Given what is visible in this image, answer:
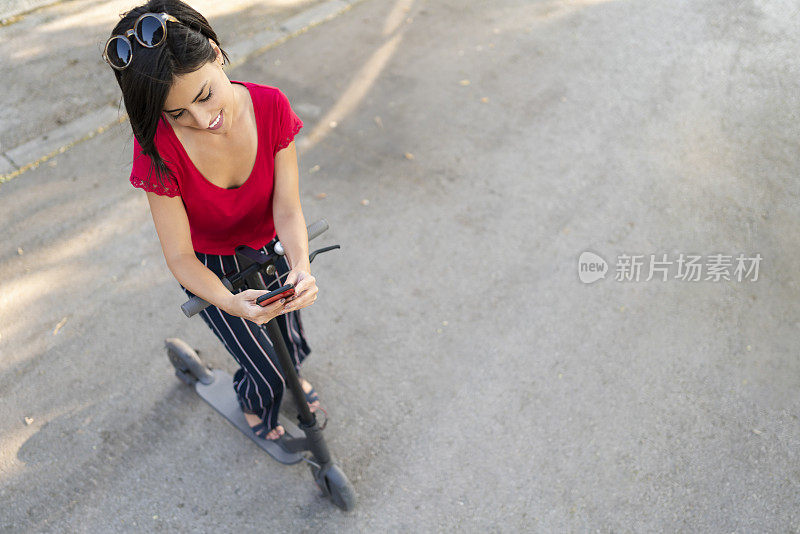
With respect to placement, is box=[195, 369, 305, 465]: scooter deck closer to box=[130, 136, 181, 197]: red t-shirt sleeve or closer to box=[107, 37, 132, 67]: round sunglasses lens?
box=[130, 136, 181, 197]: red t-shirt sleeve

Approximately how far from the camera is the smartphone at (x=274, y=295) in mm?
1771

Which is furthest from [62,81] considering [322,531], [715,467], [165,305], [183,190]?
[715,467]

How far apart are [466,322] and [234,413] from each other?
1.44 meters

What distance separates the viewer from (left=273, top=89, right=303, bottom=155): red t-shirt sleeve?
206cm

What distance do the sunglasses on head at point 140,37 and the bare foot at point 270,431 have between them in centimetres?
195

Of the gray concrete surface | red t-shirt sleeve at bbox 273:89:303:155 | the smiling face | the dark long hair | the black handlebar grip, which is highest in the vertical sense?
the dark long hair

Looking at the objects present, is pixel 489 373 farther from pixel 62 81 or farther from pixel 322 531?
pixel 62 81

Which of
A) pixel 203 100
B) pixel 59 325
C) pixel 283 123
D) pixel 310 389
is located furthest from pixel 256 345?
pixel 59 325

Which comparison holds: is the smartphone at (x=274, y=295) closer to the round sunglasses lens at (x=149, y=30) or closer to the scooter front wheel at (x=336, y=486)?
the round sunglasses lens at (x=149, y=30)

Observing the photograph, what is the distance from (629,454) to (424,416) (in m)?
1.06

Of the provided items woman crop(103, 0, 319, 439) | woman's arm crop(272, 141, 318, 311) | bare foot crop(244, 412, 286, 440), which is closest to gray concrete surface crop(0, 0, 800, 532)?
bare foot crop(244, 412, 286, 440)

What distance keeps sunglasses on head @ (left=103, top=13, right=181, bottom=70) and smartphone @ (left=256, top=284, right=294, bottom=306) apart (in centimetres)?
73

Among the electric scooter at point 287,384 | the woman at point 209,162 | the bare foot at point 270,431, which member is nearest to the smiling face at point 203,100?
the woman at point 209,162

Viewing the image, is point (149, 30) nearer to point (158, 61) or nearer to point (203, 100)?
point (158, 61)
